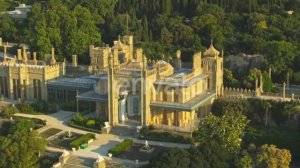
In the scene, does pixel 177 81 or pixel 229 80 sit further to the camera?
pixel 229 80

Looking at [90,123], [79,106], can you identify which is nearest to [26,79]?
[79,106]

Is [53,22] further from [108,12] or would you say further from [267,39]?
[267,39]

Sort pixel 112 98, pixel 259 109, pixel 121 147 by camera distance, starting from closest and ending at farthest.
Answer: pixel 121 147, pixel 112 98, pixel 259 109

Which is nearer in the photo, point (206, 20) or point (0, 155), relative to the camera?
point (0, 155)

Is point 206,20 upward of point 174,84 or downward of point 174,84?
upward

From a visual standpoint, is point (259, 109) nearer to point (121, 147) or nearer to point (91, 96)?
point (121, 147)

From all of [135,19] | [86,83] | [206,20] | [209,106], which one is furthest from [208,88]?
[135,19]

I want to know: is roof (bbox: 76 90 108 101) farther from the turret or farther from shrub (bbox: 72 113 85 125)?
the turret
